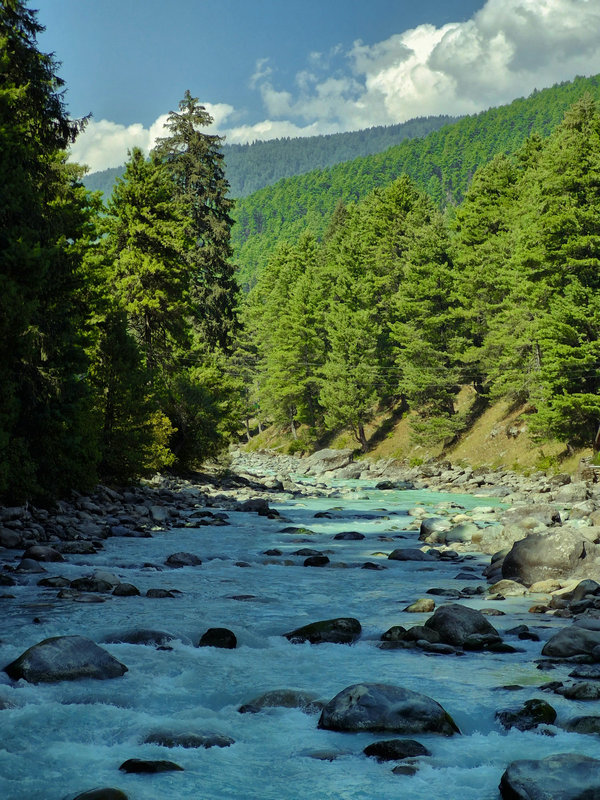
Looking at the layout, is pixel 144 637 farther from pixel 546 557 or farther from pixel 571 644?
pixel 546 557

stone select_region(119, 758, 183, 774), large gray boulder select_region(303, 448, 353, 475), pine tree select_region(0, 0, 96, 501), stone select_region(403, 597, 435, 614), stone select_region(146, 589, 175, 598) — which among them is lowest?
large gray boulder select_region(303, 448, 353, 475)

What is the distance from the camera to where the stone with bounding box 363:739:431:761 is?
17.0ft

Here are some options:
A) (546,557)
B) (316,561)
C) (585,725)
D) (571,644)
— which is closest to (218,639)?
(571,644)

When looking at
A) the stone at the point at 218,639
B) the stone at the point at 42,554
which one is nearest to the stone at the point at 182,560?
the stone at the point at 42,554

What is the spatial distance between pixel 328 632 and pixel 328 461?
130 ft

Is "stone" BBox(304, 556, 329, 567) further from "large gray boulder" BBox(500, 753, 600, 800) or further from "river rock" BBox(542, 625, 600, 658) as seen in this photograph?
"large gray boulder" BBox(500, 753, 600, 800)

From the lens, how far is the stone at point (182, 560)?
44.1 ft

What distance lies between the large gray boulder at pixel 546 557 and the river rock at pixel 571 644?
166 inches

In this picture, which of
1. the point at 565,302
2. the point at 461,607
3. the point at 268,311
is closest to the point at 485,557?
the point at 461,607

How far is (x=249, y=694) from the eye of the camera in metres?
6.54

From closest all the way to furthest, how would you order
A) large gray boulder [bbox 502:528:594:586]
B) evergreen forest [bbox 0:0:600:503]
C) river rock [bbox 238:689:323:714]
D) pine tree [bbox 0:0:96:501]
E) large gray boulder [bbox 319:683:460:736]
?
large gray boulder [bbox 319:683:460:736]
river rock [bbox 238:689:323:714]
large gray boulder [bbox 502:528:594:586]
pine tree [bbox 0:0:96:501]
evergreen forest [bbox 0:0:600:503]

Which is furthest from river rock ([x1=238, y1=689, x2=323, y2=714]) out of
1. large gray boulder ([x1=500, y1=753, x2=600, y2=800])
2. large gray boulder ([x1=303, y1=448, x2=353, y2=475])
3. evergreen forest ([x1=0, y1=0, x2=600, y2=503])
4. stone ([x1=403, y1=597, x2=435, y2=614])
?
large gray boulder ([x1=303, y1=448, x2=353, y2=475])

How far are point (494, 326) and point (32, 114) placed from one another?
93.3 ft

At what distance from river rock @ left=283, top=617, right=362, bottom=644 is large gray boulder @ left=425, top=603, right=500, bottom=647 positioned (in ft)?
3.06
